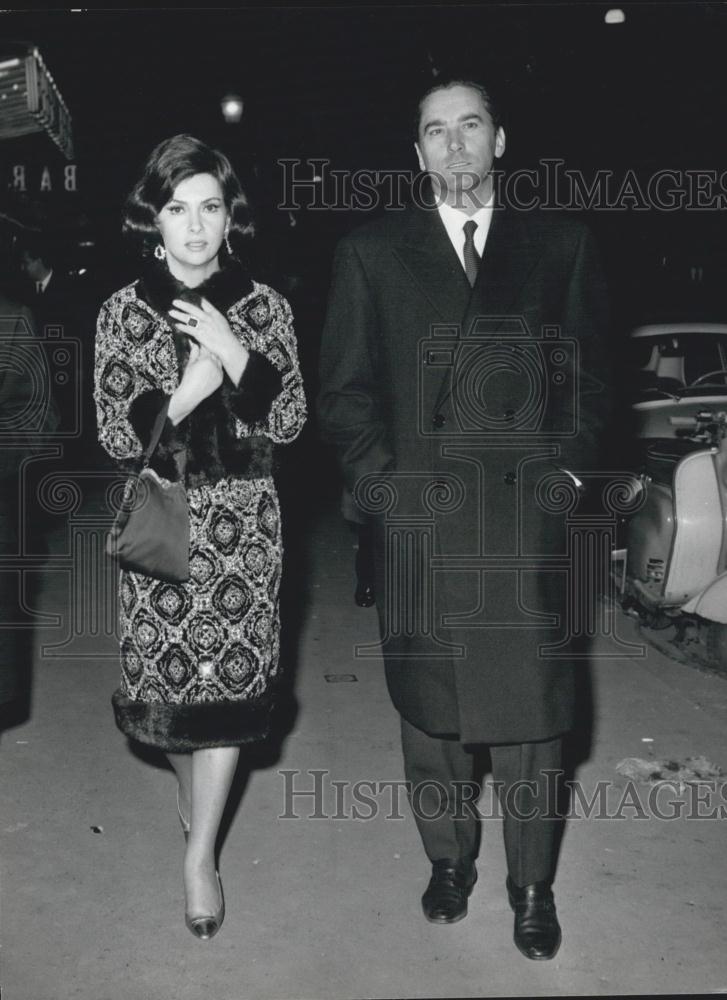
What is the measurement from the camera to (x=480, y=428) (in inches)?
119

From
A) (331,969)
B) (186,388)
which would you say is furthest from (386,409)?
(331,969)

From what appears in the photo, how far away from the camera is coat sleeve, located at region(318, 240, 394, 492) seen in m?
3.10

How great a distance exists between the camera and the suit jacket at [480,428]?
304 centimetres

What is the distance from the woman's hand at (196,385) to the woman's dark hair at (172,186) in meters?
0.40

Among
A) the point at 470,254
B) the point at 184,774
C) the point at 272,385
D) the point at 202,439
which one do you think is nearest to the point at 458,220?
the point at 470,254

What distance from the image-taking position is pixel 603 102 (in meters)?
17.3

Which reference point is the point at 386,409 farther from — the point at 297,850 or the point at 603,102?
the point at 603,102

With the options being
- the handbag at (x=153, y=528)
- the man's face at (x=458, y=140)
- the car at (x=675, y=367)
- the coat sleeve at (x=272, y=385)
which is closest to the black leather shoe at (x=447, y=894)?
the handbag at (x=153, y=528)

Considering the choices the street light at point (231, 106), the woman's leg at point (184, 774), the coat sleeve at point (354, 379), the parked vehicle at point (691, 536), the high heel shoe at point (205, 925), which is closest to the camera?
the coat sleeve at point (354, 379)

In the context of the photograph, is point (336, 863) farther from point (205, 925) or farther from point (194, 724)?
point (194, 724)

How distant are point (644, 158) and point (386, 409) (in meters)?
17.2

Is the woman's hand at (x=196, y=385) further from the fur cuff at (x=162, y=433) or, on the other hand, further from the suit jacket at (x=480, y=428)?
the suit jacket at (x=480, y=428)

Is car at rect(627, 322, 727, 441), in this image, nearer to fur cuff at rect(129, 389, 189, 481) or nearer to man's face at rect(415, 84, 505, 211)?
man's face at rect(415, 84, 505, 211)

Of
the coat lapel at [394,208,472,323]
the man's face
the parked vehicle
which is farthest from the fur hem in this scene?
the parked vehicle
